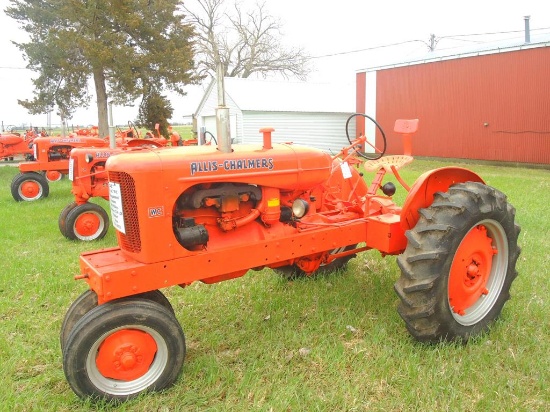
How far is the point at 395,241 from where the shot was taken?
3.32 meters

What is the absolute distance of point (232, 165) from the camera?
2.85m

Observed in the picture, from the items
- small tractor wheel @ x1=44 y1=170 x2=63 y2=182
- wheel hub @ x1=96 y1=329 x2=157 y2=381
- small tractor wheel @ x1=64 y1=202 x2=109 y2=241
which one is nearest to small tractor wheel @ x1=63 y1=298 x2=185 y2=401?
wheel hub @ x1=96 y1=329 x2=157 y2=381

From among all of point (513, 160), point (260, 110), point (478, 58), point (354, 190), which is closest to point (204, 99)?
point (260, 110)

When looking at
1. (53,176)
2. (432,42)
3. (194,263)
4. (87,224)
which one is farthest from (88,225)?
(432,42)

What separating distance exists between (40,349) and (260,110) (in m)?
19.3

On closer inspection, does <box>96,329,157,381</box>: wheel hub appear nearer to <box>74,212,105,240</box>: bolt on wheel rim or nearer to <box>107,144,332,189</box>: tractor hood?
<box>107,144,332,189</box>: tractor hood

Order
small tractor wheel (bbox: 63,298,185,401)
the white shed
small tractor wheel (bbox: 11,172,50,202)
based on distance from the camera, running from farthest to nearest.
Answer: the white shed < small tractor wheel (bbox: 11,172,50,202) < small tractor wheel (bbox: 63,298,185,401)

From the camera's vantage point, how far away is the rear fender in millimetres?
3264

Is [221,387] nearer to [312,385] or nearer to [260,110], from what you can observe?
[312,385]

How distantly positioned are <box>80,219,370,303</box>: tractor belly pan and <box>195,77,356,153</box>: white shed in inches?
723

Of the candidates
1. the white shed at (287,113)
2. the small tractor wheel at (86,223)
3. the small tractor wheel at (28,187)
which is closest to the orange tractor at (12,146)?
the small tractor wheel at (28,187)

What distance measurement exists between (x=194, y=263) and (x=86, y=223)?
4.29m

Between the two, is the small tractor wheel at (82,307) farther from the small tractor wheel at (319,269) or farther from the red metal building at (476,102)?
the red metal building at (476,102)

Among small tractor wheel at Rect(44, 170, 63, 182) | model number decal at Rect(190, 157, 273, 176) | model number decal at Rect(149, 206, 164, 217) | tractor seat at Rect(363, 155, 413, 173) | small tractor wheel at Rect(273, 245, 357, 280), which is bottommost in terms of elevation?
small tractor wheel at Rect(273, 245, 357, 280)
